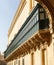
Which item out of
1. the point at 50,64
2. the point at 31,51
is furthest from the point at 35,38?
the point at 31,51

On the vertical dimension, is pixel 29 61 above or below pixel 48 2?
below

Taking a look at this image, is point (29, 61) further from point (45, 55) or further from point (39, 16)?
point (39, 16)

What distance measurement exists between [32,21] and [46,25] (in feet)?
8.10

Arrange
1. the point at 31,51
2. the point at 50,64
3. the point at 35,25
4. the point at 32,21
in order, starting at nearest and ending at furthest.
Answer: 1. the point at 50,64
2. the point at 35,25
3. the point at 32,21
4. the point at 31,51

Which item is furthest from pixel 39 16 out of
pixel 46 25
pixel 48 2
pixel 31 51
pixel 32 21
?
pixel 31 51

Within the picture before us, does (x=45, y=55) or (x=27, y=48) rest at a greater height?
(x=27, y=48)

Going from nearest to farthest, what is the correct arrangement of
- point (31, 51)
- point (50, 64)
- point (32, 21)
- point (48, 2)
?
point (48, 2), point (50, 64), point (32, 21), point (31, 51)

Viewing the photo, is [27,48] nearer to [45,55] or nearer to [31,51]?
[31,51]

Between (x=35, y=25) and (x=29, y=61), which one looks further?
(x=29, y=61)

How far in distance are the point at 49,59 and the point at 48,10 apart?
4016 mm

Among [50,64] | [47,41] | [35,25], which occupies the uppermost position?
[35,25]

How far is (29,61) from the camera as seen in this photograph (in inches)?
857

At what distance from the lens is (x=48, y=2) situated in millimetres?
12703

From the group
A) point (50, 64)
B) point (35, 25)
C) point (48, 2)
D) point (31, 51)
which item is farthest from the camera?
point (31, 51)
